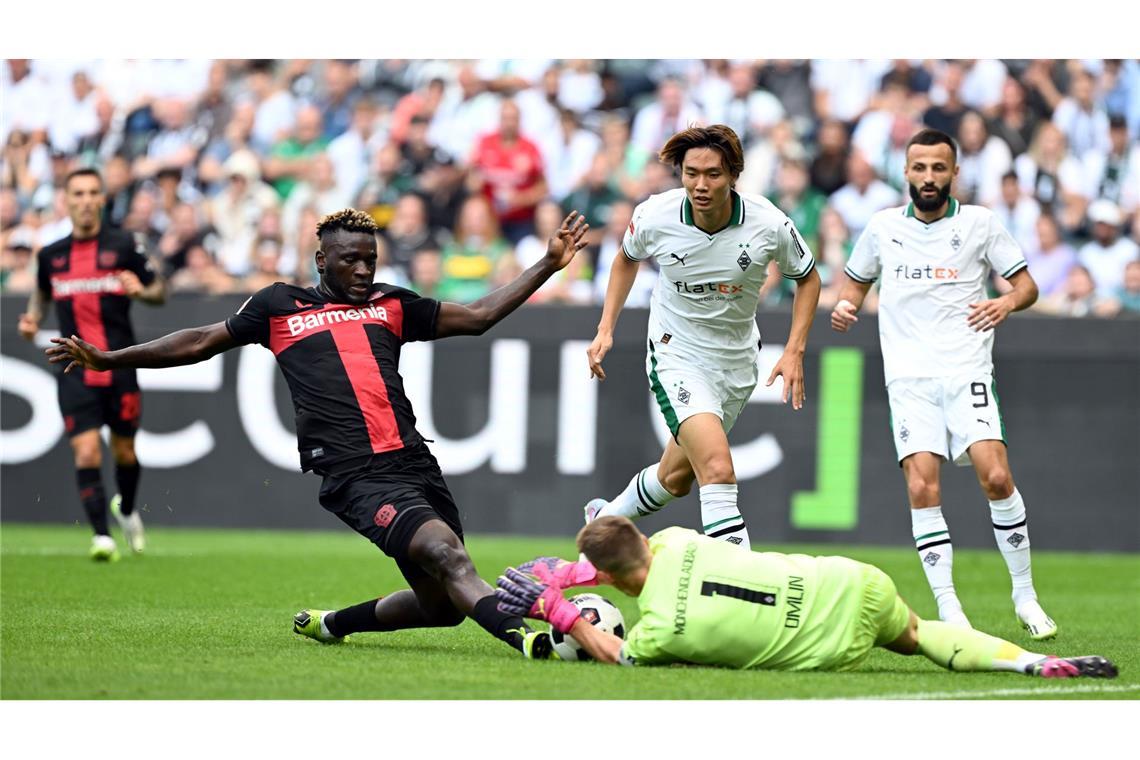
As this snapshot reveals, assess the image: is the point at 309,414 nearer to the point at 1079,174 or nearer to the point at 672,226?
the point at 672,226

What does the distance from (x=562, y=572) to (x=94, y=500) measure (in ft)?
20.8

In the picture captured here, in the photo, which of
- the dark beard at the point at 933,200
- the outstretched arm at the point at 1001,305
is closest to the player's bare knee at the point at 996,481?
the outstretched arm at the point at 1001,305

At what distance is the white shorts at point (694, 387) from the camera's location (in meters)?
8.36

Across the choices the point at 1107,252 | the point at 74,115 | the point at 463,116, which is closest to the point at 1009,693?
the point at 1107,252

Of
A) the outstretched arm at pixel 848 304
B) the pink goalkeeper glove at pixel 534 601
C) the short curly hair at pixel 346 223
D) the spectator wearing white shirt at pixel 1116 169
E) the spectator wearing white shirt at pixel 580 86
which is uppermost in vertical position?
the spectator wearing white shirt at pixel 580 86

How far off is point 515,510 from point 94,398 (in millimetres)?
3868

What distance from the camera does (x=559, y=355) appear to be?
14477 mm

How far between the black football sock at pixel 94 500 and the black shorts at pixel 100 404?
363 mm

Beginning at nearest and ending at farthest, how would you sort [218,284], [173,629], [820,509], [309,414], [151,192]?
1. [309,414]
2. [173,629]
3. [820,509]
4. [218,284]
5. [151,192]

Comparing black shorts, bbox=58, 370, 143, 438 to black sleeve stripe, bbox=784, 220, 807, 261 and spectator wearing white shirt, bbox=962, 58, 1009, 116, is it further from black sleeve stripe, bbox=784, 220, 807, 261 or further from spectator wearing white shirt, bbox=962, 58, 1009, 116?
spectator wearing white shirt, bbox=962, 58, 1009, 116

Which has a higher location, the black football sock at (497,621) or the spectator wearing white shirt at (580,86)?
the spectator wearing white shirt at (580,86)

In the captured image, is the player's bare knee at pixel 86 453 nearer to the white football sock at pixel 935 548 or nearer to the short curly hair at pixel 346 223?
the short curly hair at pixel 346 223

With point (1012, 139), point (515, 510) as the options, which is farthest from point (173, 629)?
point (1012, 139)

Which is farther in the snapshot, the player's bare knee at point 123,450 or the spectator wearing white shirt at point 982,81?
the spectator wearing white shirt at point 982,81
